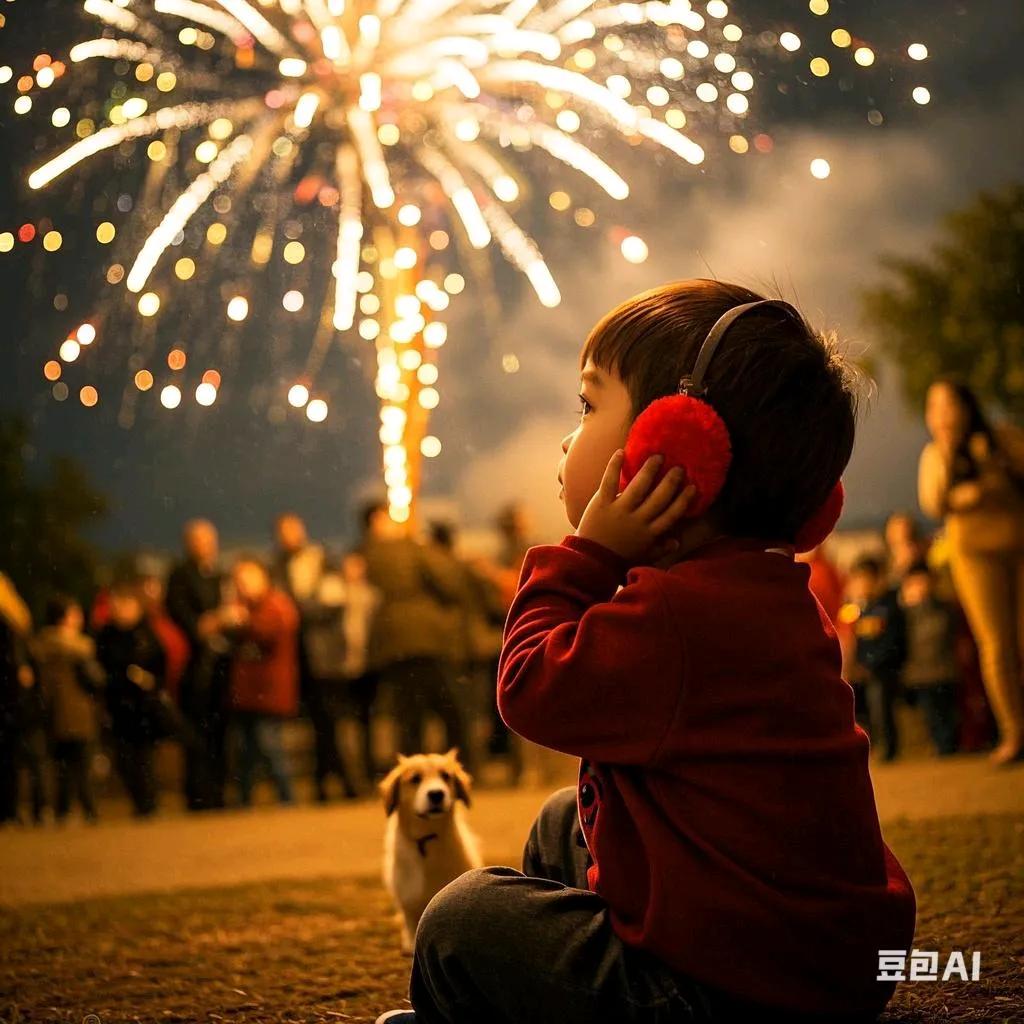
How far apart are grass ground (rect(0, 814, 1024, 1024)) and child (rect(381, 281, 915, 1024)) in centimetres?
67

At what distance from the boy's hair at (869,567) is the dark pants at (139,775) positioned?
3.97m

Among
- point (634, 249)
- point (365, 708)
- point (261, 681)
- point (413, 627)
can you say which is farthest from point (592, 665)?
point (365, 708)

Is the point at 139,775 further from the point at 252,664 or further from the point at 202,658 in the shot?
the point at 252,664

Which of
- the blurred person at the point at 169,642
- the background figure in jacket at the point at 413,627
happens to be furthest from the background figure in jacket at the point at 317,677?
the blurred person at the point at 169,642

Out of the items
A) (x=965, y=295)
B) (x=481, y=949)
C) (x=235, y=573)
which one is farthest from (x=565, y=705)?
(x=965, y=295)

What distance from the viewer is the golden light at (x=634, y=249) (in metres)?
4.14

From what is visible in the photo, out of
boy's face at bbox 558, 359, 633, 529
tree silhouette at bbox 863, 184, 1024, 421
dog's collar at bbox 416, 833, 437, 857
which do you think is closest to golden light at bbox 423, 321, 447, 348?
dog's collar at bbox 416, 833, 437, 857

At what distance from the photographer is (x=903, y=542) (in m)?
6.94

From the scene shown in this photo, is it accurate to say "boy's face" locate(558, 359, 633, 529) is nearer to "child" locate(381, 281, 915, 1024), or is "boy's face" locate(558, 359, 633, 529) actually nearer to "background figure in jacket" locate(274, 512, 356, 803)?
"child" locate(381, 281, 915, 1024)

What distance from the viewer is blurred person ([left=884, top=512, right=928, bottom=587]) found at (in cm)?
685

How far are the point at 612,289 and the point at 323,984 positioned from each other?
8.65 feet

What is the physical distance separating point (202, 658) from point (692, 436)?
4128 mm

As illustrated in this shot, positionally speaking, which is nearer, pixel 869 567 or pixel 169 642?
pixel 169 642

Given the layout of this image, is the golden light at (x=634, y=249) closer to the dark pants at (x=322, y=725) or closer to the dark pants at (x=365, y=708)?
the dark pants at (x=365, y=708)
